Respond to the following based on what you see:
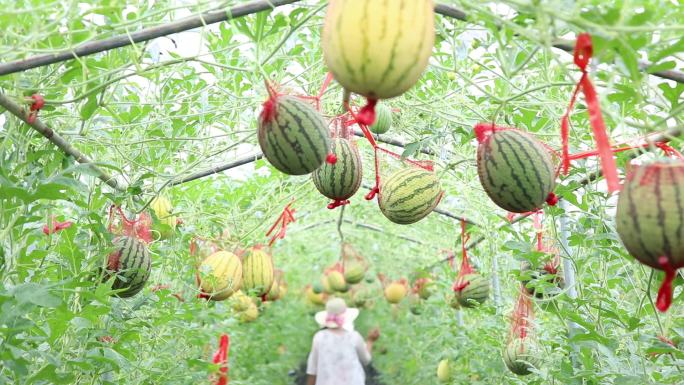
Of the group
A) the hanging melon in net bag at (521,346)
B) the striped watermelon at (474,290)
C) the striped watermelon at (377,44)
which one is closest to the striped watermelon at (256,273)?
the striped watermelon at (474,290)

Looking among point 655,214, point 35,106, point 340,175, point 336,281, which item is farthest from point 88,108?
point 336,281

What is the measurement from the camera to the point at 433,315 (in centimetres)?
979

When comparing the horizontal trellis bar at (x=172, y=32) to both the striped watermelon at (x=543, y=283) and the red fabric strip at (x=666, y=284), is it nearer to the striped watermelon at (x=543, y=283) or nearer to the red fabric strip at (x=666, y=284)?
the red fabric strip at (x=666, y=284)

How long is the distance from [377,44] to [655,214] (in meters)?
0.54

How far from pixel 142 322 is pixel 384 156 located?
277 centimetres

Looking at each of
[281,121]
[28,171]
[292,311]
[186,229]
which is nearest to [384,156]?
[186,229]

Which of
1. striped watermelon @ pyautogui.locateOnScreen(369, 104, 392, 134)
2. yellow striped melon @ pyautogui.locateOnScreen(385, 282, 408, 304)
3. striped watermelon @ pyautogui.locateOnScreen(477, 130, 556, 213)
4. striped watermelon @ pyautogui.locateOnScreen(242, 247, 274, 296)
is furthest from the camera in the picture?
yellow striped melon @ pyautogui.locateOnScreen(385, 282, 408, 304)

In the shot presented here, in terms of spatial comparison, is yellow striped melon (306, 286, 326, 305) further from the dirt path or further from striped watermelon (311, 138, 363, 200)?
striped watermelon (311, 138, 363, 200)

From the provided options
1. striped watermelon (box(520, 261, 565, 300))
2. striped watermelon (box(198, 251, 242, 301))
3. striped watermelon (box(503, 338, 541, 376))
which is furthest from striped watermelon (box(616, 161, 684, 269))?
striped watermelon (box(198, 251, 242, 301))

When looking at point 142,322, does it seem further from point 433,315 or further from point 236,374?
point 433,315

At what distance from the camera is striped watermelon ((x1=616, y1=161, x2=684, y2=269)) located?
139 centimetres

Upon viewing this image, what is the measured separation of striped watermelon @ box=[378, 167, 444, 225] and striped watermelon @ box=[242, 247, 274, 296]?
2.94 m

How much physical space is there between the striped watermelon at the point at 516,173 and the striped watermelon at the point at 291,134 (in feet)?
1.39

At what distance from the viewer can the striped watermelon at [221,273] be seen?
4695 millimetres
